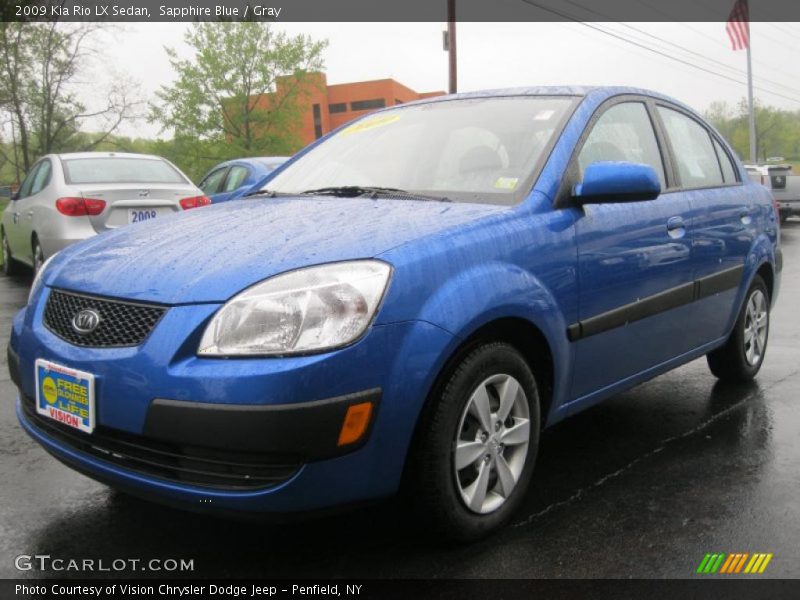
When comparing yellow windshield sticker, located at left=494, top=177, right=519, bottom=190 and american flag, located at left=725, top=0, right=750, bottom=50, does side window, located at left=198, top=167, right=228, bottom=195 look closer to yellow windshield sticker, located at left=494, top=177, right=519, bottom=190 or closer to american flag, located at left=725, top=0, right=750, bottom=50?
yellow windshield sticker, located at left=494, top=177, right=519, bottom=190

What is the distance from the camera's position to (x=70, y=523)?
2693 mm

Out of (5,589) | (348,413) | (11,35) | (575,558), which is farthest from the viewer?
(11,35)

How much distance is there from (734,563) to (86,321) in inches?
84.5

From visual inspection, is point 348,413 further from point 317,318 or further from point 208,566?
point 208,566

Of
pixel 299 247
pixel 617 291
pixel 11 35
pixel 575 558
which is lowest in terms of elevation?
pixel 575 558

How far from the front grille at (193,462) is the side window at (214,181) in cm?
836

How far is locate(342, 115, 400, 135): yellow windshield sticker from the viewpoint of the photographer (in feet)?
12.2

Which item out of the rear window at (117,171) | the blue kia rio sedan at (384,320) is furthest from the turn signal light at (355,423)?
the rear window at (117,171)

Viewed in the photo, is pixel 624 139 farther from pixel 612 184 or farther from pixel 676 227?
pixel 612 184

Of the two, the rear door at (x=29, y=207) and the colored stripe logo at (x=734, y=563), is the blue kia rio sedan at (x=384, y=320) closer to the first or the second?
the colored stripe logo at (x=734, y=563)

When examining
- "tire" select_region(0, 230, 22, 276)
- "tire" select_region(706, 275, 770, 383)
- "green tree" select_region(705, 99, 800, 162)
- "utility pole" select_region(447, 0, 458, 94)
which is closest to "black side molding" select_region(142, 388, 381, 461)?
"tire" select_region(706, 275, 770, 383)

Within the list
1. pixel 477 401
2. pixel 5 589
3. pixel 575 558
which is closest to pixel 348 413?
pixel 477 401

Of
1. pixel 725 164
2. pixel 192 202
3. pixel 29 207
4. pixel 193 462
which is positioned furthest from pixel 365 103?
pixel 193 462

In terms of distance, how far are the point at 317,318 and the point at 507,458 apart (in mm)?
947
